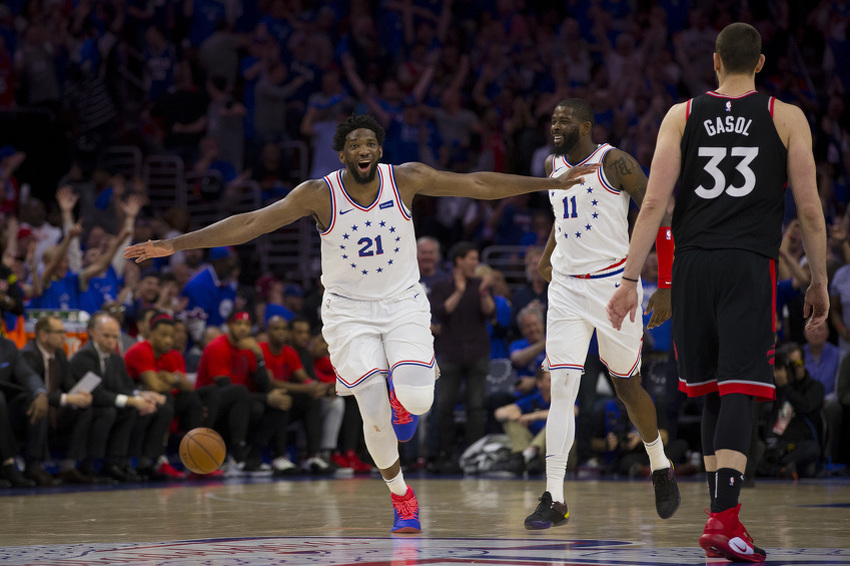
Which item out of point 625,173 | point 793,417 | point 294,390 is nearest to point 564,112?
point 625,173

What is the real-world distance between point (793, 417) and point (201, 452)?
6.15 m

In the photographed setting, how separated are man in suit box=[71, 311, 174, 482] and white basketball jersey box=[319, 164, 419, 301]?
18.4 ft

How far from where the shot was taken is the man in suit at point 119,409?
1221 cm

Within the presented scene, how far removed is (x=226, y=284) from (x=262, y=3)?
6.74 m

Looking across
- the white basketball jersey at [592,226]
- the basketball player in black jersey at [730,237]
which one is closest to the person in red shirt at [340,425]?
the white basketball jersey at [592,226]

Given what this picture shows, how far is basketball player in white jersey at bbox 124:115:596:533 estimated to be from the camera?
284 inches

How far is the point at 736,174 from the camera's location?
18.6 ft

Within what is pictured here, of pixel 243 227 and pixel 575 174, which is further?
pixel 575 174

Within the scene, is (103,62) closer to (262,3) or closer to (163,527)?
(262,3)

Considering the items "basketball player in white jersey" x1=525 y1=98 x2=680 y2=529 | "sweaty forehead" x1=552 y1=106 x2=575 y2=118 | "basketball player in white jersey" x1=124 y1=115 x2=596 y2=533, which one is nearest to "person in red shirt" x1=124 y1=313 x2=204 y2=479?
"basketball player in white jersey" x1=124 y1=115 x2=596 y2=533

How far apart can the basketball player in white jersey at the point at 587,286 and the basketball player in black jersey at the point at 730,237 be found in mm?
1797

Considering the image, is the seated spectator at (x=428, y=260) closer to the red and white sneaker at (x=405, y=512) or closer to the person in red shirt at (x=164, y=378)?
the person in red shirt at (x=164, y=378)

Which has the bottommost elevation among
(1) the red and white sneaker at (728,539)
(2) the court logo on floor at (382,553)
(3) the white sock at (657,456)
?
(2) the court logo on floor at (382,553)

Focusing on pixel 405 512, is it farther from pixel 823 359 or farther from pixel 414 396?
pixel 823 359
